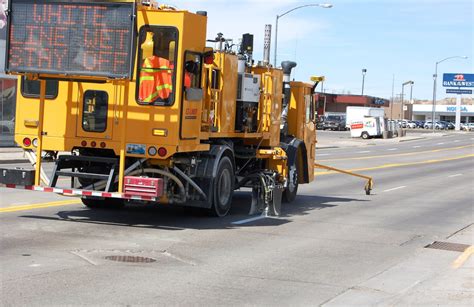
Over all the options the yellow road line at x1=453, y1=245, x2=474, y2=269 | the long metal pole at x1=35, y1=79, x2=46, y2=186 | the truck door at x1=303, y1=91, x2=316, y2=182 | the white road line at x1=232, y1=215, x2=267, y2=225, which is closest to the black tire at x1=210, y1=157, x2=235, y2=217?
the white road line at x1=232, y1=215, x2=267, y2=225

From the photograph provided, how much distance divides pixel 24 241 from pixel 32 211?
301 centimetres

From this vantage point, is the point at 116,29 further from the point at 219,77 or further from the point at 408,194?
the point at 408,194

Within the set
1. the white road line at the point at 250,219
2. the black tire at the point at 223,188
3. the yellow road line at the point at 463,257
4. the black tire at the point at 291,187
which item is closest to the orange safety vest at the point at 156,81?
the black tire at the point at 223,188

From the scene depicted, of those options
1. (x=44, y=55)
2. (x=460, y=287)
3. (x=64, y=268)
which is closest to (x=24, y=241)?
(x=64, y=268)

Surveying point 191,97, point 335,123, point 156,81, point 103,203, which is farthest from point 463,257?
point 335,123

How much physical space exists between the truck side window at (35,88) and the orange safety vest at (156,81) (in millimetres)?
1502

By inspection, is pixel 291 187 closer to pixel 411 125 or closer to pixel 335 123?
pixel 335 123

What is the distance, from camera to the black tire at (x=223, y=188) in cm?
1254

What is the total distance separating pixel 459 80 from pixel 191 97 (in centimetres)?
11306

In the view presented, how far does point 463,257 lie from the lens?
10.4 m

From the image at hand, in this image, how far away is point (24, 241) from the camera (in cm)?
958

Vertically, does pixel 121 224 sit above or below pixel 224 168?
below

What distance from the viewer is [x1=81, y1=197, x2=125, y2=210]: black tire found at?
13.3 metres

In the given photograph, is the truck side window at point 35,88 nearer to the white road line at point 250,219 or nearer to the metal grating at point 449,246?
the white road line at point 250,219
